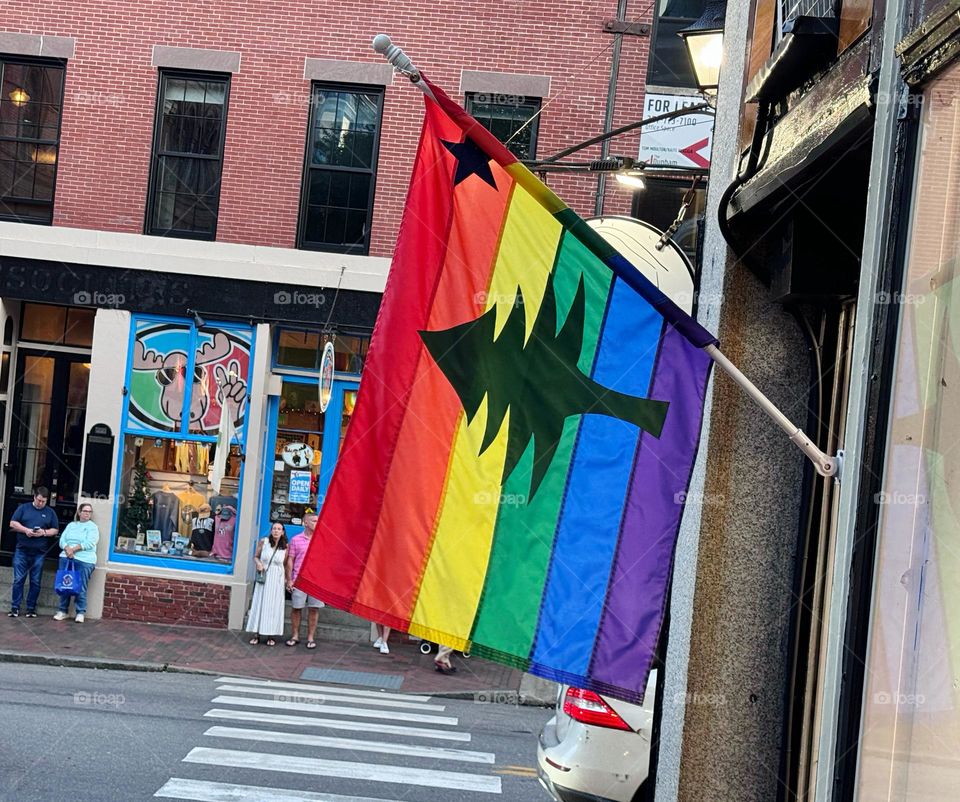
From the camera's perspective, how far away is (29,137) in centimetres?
1752

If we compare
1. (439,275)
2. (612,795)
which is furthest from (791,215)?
(612,795)

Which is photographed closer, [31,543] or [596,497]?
[596,497]

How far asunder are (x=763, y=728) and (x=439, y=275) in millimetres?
2411

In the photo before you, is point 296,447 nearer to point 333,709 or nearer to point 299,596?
point 299,596

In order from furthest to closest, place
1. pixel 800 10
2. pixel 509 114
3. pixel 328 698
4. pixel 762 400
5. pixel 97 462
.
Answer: pixel 509 114, pixel 97 462, pixel 328 698, pixel 800 10, pixel 762 400

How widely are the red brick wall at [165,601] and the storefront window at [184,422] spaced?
1.21 ft

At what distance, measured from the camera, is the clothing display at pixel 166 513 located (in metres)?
17.2

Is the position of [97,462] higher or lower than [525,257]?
lower

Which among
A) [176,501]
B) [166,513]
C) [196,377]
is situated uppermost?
[196,377]

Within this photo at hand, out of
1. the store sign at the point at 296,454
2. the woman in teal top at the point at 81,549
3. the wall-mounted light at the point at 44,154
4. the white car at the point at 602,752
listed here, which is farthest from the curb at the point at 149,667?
the wall-mounted light at the point at 44,154

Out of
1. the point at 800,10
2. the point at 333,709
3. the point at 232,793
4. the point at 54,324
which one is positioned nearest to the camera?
the point at 800,10

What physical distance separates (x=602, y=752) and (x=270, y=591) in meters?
9.51

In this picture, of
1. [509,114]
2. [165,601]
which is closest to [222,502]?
[165,601]

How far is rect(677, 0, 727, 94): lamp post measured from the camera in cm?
929
